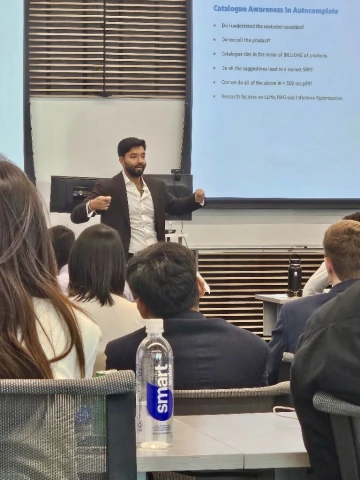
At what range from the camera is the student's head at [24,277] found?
1.49m

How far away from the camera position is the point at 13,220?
1.58 m

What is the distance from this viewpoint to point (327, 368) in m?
1.39

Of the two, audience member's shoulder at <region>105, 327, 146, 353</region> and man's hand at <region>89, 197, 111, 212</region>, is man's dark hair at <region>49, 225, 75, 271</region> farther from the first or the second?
audience member's shoulder at <region>105, 327, 146, 353</region>

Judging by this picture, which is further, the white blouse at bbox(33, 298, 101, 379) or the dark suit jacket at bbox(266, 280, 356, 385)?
the dark suit jacket at bbox(266, 280, 356, 385)

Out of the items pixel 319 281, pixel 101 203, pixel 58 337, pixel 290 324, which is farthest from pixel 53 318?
pixel 101 203

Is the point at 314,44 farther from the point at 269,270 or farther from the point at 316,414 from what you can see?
the point at 316,414

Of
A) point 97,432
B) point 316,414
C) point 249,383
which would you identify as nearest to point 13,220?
point 97,432

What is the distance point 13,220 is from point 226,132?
5539 mm

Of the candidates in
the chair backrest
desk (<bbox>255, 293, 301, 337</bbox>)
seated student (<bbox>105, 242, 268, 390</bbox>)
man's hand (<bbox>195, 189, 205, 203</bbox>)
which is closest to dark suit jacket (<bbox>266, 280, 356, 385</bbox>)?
seated student (<bbox>105, 242, 268, 390</bbox>)

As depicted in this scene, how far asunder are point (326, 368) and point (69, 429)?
1.38 feet

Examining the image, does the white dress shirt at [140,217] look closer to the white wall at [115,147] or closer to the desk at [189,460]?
the white wall at [115,147]

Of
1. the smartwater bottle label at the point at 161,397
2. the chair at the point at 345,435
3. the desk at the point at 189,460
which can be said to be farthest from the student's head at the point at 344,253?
the chair at the point at 345,435

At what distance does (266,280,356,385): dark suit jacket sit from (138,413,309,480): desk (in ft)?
5.14

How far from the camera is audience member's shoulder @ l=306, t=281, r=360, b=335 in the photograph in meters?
1.40
